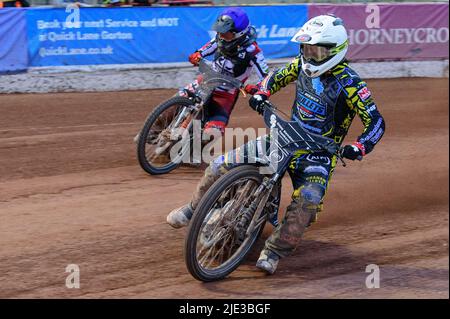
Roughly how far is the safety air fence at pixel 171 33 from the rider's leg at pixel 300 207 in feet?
28.4

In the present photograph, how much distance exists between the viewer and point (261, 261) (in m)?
5.49

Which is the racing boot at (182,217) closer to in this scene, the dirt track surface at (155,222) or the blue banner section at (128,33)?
the dirt track surface at (155,222)

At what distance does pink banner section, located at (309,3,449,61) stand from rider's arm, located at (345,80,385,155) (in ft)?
37.5

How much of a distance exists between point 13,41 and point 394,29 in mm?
9306

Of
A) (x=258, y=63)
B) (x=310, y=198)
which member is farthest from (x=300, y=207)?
(x=258, y=63)

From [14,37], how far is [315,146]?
8944mm

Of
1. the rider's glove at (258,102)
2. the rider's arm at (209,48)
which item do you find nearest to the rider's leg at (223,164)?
the rider's glove at (258,102)

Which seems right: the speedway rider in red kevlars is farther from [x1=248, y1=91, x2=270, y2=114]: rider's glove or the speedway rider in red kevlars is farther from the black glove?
the black glove

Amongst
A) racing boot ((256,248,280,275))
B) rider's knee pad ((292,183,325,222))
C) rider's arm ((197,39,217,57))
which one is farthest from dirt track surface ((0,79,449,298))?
rider's arm ((197,39,217,57))

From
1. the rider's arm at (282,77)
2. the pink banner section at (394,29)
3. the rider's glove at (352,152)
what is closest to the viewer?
the rider's glove at (352,152)

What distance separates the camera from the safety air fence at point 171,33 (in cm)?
1299

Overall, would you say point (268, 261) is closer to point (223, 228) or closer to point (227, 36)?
point (223, 228)

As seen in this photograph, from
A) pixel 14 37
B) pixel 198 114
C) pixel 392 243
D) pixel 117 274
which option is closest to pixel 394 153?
pixel 198 114

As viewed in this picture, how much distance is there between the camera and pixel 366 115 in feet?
17.6
